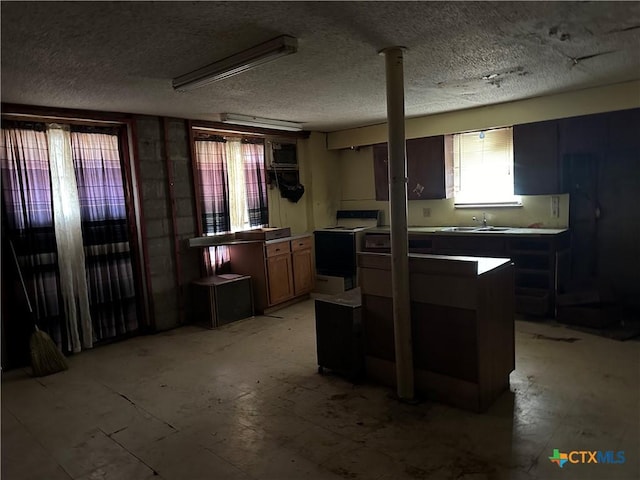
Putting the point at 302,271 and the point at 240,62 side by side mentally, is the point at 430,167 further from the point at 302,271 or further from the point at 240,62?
the point at 240,62

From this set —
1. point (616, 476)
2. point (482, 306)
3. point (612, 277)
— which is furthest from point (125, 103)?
point (612, 277)

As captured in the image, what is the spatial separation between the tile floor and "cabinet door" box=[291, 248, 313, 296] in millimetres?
1844

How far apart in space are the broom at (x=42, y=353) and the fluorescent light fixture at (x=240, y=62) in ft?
7.64

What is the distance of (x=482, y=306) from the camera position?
109 inches

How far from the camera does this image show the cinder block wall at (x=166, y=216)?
15.9 feet

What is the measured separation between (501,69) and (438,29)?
4.13 ft

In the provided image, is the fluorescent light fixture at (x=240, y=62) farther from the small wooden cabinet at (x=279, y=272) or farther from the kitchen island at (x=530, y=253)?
the kitchen island at (x=530, y=253)

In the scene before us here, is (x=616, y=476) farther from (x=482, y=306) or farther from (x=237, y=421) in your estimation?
(x=237, y=421)

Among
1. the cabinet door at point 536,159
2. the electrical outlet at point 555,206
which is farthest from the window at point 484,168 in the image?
the electrical outlet at point 555,206

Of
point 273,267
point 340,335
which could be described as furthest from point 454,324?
point 273,267

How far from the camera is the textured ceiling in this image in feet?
7.29

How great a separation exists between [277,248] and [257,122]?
5.27 feet

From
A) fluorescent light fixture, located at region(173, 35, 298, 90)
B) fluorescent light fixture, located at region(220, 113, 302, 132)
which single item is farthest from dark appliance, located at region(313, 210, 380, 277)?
fluorescent light fixture, located at region(173, 35, 298, 90)

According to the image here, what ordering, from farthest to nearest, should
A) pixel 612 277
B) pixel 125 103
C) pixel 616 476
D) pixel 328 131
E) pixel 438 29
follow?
pixel 328 131 < pixel 612 277 < pixel 125 103 < pixel 438 29 < pixel 616 476
